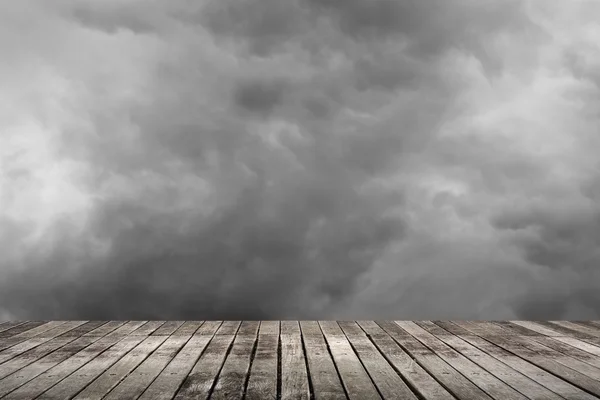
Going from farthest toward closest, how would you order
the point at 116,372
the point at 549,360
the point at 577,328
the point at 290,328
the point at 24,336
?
1. the point at 577,328
2. the point at 290,328
3. the point at 24,336
4. the point at 549,360
5. the point at 116,372

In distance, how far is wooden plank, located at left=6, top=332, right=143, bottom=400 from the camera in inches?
85.0

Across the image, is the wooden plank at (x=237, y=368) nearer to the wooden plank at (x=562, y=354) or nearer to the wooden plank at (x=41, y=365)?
Answer: the wooden plank at (x=41, y=365)

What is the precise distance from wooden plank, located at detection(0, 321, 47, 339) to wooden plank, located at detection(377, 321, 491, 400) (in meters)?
2.90

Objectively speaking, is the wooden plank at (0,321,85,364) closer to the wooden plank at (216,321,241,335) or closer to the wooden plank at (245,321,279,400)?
the wooden plank at (216,321,241,335)

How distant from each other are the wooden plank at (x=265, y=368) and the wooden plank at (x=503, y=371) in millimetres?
1169

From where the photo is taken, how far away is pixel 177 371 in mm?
2484

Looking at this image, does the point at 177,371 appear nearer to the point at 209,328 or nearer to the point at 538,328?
the point at 209,328

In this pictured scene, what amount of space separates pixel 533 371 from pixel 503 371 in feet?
0.55

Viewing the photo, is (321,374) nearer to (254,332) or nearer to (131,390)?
(131,390)

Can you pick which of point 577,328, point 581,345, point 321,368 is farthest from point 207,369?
point 577,328

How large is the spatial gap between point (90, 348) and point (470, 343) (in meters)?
2.59

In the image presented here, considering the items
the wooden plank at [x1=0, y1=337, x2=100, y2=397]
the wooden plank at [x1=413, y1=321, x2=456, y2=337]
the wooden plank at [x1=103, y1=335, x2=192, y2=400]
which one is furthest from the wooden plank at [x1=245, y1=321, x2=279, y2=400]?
the wooden plank at [x1=413, y1=321, x2=456, y2=337]

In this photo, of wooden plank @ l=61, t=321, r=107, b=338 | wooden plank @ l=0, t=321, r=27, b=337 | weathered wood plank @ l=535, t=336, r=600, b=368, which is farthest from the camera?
wooden plank @ l=0, t=321, r=27, b=337

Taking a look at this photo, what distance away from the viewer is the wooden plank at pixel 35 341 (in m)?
2.90
